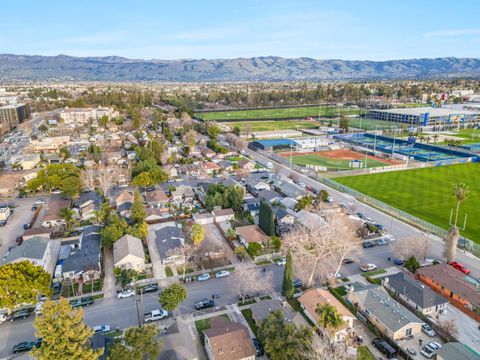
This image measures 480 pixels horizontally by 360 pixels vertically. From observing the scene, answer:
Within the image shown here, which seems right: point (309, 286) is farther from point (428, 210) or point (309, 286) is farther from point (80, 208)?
point (80, 208)

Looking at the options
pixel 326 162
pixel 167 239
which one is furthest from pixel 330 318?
pixel 326 162

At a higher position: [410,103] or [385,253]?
[410,103]

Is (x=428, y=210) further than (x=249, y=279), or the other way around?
(x=428, y=210)

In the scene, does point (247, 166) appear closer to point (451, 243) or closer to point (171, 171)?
point (171, 171)

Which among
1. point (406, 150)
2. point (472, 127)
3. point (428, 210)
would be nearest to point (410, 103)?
point (472, 127)

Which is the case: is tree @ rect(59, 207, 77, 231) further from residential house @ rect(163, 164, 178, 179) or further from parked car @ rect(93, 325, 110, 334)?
residential house @ rect(163, 164, 178, 179)

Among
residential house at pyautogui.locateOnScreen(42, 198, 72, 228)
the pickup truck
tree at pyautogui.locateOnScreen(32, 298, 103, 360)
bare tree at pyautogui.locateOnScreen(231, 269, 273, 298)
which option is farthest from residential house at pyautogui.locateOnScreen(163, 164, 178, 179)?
tree at pyautogui.locateOnScreen(32, 298, 103, 360)
